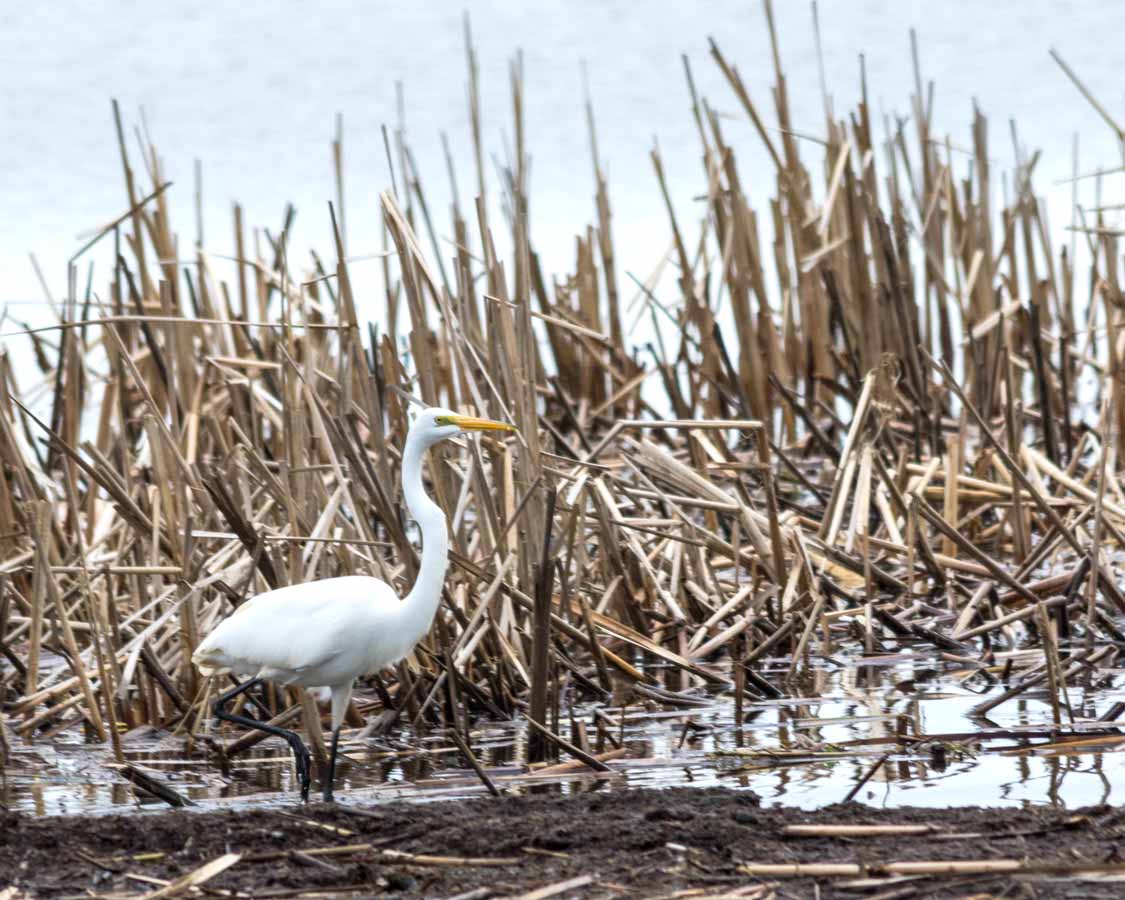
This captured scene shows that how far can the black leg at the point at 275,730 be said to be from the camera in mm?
4547

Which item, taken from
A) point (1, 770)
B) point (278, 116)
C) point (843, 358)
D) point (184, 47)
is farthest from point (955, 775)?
point (184, 47)

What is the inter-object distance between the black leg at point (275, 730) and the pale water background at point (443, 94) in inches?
284

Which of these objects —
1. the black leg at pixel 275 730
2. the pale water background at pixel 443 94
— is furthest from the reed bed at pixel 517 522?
the pale water background at pixel 443 94

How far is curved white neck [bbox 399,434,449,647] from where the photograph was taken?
4.68 m

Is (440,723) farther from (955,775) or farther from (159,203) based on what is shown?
(159,203)

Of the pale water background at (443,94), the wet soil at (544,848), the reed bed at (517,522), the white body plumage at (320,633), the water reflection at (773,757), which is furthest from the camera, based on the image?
the pale water background at (443,94)

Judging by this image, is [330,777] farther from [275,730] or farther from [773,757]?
[773,757]

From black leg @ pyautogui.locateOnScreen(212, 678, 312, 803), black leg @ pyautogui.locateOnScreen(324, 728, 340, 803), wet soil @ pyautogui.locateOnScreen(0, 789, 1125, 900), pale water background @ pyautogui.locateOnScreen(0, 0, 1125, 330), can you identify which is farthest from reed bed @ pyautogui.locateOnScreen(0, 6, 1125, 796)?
pale water background @ pyautogui.locateOnScreen(0, 0, 1125, 330)

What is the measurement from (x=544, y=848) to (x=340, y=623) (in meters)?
1.22

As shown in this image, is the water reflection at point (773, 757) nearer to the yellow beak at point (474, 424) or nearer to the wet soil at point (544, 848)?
the wet soil at point (544, 848)

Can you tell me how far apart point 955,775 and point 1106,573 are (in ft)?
5.69

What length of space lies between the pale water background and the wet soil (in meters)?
8.30

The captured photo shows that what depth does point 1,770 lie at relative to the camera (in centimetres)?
468

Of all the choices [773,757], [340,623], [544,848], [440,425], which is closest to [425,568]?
[340,623]
